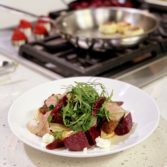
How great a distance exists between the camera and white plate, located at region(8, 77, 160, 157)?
1.97 ft

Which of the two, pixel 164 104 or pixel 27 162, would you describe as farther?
pixel 164 104

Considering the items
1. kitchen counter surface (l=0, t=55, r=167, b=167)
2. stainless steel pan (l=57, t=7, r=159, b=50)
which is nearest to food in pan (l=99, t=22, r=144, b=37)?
stainless steel pan (l=57, t=7, r=159, b=50)

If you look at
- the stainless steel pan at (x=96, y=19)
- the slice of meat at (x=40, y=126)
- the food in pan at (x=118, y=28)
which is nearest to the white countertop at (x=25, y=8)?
the stainless steel pan at (x=96, y=19)

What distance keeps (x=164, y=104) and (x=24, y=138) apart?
34 centimetres

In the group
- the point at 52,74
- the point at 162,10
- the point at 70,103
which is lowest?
the point at 162,10

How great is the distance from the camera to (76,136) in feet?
1.96

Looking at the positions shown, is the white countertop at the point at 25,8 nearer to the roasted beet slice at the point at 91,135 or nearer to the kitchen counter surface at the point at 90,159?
the kitchen counter surface at the point at 90,159

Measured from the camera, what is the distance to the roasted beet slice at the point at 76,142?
0.59 m

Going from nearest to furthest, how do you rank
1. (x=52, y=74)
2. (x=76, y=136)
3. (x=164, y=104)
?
1. (x=76, y=136)
2. (x=164, y=104)
3. (x=52, y=74)

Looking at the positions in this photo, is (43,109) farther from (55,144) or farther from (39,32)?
(39,32)

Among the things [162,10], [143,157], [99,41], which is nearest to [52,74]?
[99,41]

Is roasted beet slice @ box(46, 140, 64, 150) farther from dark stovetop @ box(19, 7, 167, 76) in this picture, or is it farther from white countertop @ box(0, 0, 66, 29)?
white countertop @ box(0, 0, 66, 29)

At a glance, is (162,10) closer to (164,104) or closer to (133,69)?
(133,69)

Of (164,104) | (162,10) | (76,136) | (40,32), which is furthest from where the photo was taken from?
(162,10)
